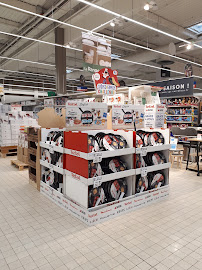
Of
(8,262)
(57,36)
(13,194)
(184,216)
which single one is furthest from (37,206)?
(57,36)

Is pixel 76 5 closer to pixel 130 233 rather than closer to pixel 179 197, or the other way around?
pixel 179 197

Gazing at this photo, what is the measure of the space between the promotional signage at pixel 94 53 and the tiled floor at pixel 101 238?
279 centimetres

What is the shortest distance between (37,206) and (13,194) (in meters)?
0.79

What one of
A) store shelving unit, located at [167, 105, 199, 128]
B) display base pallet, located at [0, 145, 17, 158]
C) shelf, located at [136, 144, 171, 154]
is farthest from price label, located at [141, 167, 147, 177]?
store shelving unit, located at [167, 105, 199, 128]

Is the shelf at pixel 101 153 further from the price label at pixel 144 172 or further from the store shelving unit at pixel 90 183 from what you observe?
the price label at pixel 144 172

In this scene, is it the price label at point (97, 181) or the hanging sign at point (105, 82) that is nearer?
the price label at point (97, 181)

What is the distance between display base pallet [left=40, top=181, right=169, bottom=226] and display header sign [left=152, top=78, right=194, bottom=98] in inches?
248

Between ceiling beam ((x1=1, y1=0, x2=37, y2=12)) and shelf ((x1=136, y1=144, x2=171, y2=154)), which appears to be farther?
ceiling beam ((x1=1, y1=0, x2=37, y2=12))

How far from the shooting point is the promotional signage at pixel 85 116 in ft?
10.0

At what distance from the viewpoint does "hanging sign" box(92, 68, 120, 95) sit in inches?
173

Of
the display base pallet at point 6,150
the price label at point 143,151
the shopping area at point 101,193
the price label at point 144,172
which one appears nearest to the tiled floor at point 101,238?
the shopping area at point 101,193

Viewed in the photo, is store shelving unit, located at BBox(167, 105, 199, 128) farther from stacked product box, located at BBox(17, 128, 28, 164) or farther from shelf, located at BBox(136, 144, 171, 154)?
stacked product box, located at BBox(17, 128, 28, 164)

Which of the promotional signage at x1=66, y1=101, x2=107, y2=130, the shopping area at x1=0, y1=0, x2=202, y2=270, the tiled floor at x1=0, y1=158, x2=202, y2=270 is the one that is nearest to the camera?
the tiled floor at x1=0, y1=158, x2=202, y2=270

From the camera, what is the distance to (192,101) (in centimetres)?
994
